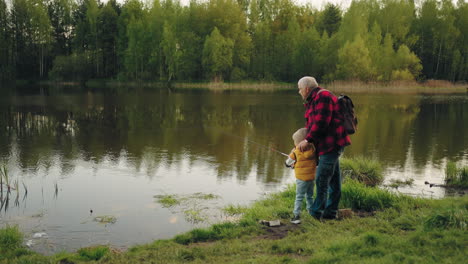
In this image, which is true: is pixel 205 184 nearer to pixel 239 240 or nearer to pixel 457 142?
pixel 239 240

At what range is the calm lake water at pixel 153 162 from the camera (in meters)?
7.75

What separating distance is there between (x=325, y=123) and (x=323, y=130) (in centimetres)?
11

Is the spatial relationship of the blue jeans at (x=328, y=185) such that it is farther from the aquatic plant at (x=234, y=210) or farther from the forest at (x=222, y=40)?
the forest at (x=222, y=40)

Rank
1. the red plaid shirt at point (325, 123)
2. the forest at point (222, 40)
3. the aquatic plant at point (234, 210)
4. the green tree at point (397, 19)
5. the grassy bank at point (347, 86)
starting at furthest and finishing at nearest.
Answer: the green tree at point (397, 19) → the forest at point (222, 40) → the grassy bank at point (347, 86) → the aquatic plant at point (234, 210) → the red plaid shirt at point (325, 123)

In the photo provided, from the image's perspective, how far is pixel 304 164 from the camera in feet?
20.6

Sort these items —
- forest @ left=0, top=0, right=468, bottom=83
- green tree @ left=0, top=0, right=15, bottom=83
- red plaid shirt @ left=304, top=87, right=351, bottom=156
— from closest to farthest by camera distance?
red plaid shirt @ left=304, top=87, right=351, bottom=156 < forest @ left=0, top=0, right=468, bottom=83 < green tree @ left=0, top=0, right=15, bottom=83

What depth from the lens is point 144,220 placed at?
7.82 metres

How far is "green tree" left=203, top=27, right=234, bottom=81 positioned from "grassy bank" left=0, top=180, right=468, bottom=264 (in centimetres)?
5690

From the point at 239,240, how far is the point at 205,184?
4.76m

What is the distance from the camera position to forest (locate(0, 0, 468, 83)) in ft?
209

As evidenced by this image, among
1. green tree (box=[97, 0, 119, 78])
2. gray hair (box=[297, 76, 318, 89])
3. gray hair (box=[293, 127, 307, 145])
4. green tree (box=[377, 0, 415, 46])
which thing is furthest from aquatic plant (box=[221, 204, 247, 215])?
green tree (box=[97, 0, 119, 78])

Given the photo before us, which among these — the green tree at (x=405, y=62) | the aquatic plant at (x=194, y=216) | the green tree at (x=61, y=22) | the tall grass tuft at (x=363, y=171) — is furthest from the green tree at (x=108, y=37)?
the aquatic plant at (x=194, y=216)

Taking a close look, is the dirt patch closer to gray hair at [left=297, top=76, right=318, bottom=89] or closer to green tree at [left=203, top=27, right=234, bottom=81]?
gray hair at [left=297, top=76, right=318, bottom=89]

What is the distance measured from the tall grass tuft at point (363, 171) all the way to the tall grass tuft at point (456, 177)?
5.24 feet
